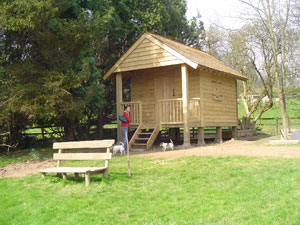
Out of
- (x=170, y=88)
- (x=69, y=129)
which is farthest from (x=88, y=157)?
(x=170, y=88)

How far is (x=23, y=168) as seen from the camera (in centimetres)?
1045

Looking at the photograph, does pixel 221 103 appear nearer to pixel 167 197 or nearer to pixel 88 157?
pixel 88 157

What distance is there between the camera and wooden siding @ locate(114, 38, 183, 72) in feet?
53.4

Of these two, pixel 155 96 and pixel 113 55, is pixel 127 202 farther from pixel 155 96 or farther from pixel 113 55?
pixel 113 55

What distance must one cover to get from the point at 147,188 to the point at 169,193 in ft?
1.98

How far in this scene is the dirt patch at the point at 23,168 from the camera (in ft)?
30.8

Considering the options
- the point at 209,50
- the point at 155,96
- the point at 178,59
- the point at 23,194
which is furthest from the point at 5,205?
the point at 209,50

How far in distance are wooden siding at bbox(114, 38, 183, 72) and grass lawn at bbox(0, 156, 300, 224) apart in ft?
27.1

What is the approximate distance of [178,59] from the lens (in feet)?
52.0

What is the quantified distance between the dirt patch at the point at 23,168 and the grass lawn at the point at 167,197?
0.96m

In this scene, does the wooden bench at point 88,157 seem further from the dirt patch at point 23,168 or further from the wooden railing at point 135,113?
the wooden railing at point 135,113

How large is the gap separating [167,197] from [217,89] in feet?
44.6

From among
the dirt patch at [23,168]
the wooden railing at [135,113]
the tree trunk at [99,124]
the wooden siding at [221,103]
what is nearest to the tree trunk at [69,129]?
the wooden railing at [135,113]

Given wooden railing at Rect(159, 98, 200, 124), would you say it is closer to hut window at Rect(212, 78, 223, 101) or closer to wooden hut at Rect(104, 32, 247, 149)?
wooden hut at Rect(104, 32, 247, 149)
